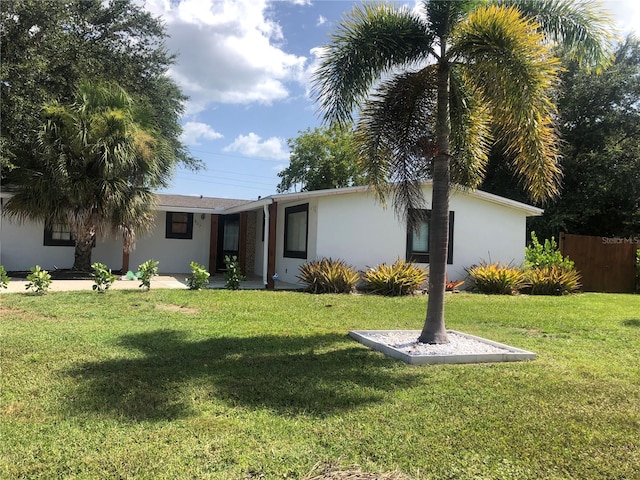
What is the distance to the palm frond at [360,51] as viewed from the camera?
21.5 ft

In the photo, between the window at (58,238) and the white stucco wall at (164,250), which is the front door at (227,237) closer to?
the white stucco wall at (164,250)

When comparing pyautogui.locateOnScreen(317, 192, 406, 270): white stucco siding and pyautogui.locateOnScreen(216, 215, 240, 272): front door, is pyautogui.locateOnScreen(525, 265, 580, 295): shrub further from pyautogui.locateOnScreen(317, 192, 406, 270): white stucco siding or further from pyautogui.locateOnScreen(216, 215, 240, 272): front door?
pyautogui.locateOnScreen(216, 215, 240, 272): front door

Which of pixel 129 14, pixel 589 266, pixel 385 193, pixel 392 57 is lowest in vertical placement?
pixel 589 266

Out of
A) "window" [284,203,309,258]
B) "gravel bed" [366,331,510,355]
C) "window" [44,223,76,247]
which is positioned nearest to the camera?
"gravel bed" [366,331,510,355]

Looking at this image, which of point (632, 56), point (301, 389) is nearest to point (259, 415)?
point (301, 389)

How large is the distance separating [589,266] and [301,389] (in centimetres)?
1443

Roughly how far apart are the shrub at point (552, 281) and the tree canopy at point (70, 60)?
11.4 meters

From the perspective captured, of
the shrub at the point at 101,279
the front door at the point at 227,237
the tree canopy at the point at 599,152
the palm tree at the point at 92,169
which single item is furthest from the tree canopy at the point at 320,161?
the shrub at the point at 101,279

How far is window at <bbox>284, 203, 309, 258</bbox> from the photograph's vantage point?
47.6 ft

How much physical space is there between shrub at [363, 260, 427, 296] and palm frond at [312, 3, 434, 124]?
6628 mm

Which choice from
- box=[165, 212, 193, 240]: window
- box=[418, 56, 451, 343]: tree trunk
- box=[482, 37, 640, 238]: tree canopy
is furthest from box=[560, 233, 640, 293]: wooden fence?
box=[165, 212, 193, 240]: window

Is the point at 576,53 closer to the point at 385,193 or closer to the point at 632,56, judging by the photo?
the point at 385,193

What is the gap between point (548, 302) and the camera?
39.3ft

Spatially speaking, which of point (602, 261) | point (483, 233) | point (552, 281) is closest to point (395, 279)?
point (483, 233)
